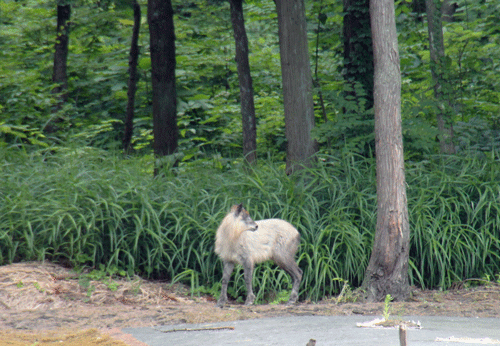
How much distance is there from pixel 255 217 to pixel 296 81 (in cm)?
256

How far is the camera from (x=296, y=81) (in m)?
8.18

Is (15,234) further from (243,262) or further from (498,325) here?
(498,325)

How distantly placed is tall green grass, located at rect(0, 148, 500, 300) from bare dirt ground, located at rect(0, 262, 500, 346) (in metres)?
0.38

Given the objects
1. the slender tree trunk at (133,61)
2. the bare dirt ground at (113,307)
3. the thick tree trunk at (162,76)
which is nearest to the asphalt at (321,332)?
the bare dirt ground at (113,307)

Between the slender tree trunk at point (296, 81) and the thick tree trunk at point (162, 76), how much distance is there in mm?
2180

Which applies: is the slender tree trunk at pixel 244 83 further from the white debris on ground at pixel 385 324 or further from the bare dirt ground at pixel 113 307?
the white debris on ground at pixel 385 324

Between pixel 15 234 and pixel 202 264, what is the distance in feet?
7.99

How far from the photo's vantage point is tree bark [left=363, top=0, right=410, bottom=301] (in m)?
5.71

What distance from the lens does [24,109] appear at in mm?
10117

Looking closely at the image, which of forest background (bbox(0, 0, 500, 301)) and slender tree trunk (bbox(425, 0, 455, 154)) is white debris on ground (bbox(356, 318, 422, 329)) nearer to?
forest background (bbox(0, 0, 500, 301))

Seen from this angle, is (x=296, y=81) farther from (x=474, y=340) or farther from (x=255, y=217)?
(x=474, y=340)

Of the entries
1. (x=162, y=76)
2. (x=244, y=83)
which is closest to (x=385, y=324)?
(x=244, y=83)

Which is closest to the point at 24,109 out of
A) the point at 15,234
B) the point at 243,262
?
the point at 15,234

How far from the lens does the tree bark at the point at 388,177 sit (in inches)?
225
